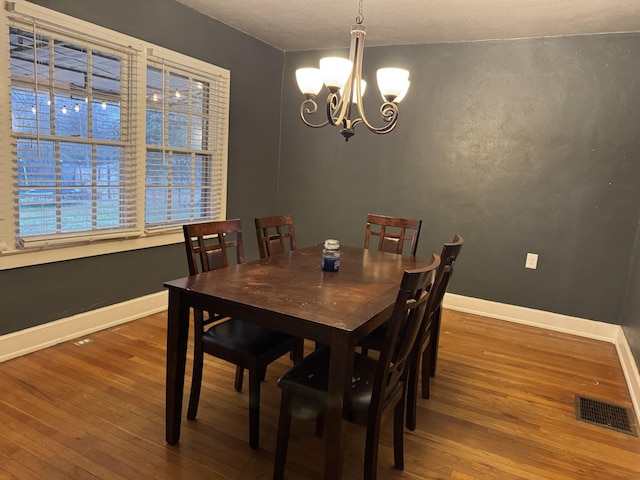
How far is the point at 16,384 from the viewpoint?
2.34 metres

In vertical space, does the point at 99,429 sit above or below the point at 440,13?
below

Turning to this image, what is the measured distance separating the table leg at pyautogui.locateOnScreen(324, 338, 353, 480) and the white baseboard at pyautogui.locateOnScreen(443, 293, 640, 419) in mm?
2557

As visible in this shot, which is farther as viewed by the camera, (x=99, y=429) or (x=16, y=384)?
(x=16, y=384)

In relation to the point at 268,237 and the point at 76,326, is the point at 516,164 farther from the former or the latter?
the point at 76,326

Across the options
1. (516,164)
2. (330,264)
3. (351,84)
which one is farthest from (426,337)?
(516,164)

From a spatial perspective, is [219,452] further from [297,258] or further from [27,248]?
[27,248]

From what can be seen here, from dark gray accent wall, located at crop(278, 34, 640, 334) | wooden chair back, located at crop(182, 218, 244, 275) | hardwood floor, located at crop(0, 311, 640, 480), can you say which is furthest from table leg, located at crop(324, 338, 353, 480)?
dark gray accent wall, located at crop(278, 34, 640, 334)

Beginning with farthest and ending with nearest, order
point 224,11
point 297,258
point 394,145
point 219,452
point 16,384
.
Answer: point 394,145 < point 224,11 < point 297,258 < point 16,384 < point 219,452

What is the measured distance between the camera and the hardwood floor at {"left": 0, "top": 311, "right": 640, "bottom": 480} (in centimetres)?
183

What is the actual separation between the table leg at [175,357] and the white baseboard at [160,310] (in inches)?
54.0

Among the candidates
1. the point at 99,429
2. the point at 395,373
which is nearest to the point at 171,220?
the point at 99,429

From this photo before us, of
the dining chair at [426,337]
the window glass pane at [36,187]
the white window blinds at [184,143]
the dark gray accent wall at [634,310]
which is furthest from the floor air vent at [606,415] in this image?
the window glass pane at [36,187]

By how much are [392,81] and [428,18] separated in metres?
1.45

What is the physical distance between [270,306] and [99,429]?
1082mm
